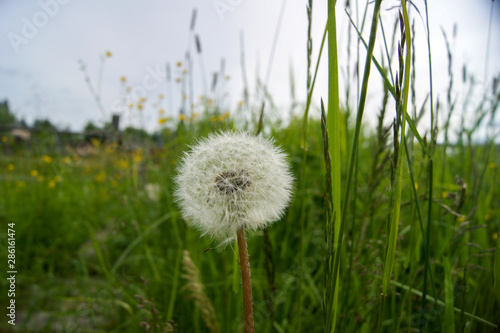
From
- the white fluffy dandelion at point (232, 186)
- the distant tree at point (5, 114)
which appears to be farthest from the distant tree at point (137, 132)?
the white fluffy dandelion at point (232, 186)

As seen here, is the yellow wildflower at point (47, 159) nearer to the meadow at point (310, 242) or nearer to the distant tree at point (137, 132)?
the meadow at point (310, 242)

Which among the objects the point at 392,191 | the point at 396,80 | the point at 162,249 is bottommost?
the point at 162,249

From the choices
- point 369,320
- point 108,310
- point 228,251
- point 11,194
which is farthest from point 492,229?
point 11,194

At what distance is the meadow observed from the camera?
2.63 feet

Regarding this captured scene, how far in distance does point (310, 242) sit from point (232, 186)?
1406 millimetres

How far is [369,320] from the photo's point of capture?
3.98 feet

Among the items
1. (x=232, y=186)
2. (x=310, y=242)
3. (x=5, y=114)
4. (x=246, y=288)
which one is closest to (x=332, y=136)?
(x=232, y=186)

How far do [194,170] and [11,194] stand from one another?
3.65 metres

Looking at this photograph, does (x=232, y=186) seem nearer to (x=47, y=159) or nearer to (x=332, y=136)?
(x=332, y=136)

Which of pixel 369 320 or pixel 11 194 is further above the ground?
pixel 11 194

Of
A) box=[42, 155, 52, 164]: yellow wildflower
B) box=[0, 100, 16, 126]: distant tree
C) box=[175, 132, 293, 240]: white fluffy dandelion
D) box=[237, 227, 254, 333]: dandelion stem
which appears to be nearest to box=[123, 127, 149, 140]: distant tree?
box=[0, 100, 16, 126]: distant tree

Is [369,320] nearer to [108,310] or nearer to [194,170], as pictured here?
[194,170]

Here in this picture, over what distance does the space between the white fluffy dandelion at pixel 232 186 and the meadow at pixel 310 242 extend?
0.10 metres

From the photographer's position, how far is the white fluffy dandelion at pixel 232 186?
87cm
